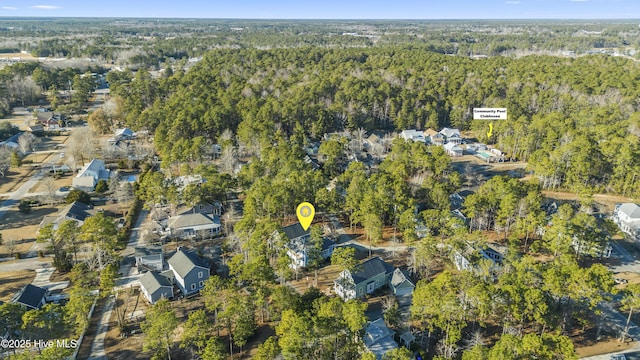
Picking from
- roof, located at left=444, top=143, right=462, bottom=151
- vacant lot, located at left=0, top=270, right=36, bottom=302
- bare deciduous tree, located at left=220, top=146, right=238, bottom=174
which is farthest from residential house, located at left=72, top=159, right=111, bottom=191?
roof, located at left=444, top=143, right=462, bottom=151

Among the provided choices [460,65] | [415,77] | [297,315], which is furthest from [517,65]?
[297,315]

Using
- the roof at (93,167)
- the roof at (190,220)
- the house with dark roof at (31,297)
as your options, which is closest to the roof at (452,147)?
the roof at (190,220)

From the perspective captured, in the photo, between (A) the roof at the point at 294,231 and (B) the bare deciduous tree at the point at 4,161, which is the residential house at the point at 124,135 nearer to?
(B) the bare deciduous tree at the point at 4,161

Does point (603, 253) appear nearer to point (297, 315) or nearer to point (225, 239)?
point (297, 315)

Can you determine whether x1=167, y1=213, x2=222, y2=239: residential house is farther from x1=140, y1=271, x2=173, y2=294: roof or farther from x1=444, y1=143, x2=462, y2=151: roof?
x1=444, y1=143, x2=462, y2=151: roof

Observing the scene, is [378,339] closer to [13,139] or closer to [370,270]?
[370,270]

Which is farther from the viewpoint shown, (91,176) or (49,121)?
(49,121)

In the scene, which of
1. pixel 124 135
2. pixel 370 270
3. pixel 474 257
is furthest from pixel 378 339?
pixel 124 135
